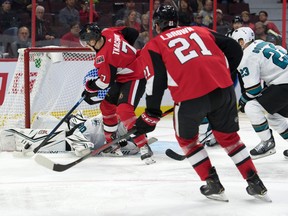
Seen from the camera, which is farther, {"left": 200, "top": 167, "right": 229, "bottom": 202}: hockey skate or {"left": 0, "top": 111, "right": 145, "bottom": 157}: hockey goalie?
{"left": 0, "top": 111, "right": 145, "bottom": 157}: hockey goalie

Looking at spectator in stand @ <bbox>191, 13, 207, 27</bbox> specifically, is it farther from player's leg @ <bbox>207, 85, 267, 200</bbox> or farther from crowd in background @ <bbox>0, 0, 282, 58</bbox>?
player's leg @ <bbox>207, 85, 267, 200</bbox>

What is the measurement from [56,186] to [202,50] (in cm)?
121

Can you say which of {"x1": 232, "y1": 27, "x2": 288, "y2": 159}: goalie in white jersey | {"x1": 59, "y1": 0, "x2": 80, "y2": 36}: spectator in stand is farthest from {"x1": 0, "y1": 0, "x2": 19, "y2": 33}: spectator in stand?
{"x1": 232, "y1": 27, "x2": 288, "y2": 159}: goalie in white jersey

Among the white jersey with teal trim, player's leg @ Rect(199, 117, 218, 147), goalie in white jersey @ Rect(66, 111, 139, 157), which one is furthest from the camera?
player's leg @ Rect(199, 117, 218, 147)

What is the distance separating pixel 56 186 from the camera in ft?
13.4

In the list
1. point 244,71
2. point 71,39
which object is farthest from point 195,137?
point 71,39

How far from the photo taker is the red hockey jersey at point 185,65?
3418 millimetres

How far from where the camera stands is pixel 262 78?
15.9ft

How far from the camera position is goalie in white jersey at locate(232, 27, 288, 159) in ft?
15.3

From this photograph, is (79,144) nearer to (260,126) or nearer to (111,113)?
(111,113)

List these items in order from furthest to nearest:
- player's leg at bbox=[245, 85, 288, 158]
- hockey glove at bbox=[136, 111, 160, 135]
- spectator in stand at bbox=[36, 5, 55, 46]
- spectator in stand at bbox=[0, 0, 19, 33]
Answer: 1. spectator in stand at bbox=[36, 5, 55, 46]
2. spectator in stand at bbox=[0, 0, 19, 33]
3. player's leg at bbox=[245, 85, 288, 158]
4. hockey glove at bbox=[136, 111, 160, 135]

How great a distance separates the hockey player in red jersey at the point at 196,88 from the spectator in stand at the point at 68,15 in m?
3.83

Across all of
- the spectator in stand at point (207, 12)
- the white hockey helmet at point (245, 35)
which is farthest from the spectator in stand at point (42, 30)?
the white hockey helmet at point (245, 35)

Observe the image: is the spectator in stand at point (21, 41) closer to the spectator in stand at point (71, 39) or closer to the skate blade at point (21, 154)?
the spectator in stand at point (71, 39)
